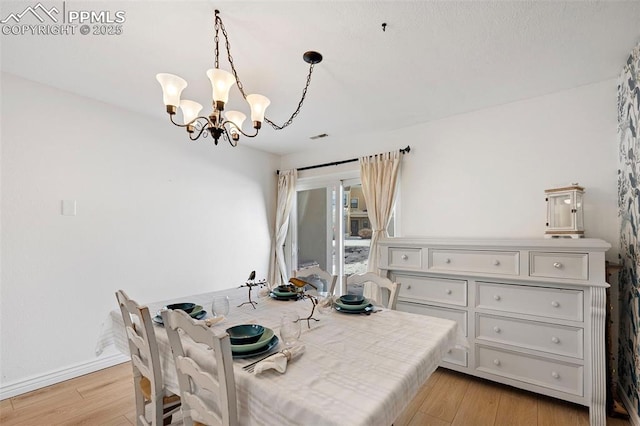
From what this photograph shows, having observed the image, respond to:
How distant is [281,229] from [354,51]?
2.86 m

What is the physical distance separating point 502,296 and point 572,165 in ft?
4.21

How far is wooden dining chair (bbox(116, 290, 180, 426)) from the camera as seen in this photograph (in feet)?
4.26

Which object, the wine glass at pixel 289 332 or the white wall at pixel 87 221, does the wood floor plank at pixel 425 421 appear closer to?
the wine glass at pixel 289 332

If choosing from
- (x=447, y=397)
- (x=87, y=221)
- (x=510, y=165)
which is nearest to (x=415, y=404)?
(x=447, y=397)

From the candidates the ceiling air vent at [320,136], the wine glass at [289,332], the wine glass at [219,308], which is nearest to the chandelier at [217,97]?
the wine glass at [219,308]

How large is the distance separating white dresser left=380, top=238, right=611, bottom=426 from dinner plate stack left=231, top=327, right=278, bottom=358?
172 centimetres

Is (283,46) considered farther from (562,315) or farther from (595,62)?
(562,315)

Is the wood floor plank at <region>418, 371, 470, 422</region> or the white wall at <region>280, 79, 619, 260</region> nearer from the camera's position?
the wood floor plank at <region>418, 371, 470, 422</region>

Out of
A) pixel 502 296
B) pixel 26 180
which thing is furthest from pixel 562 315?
pixel 26 180

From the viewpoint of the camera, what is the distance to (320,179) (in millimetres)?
4043

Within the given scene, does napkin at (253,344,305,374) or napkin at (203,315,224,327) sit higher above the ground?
napkin at (253,344,305,374)

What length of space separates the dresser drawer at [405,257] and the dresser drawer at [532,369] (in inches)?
32.3

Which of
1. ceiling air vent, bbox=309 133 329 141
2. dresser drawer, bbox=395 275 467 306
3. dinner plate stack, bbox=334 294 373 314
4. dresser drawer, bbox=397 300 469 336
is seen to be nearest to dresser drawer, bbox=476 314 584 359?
dresser drawer, bbox=397 300 469 336

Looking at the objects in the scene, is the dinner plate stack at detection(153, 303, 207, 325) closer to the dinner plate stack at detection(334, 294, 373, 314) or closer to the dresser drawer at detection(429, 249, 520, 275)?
the dinner plate stack at detection(334, 294, 373, 314)
